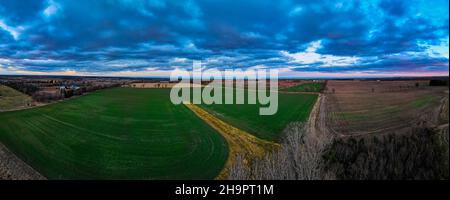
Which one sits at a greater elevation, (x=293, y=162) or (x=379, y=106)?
(x=379, y=106)

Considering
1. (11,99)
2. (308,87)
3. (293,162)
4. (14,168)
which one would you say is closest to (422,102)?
(293,162)

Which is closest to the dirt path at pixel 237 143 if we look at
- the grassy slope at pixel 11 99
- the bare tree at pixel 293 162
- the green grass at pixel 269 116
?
the green grass at pixel 269 116

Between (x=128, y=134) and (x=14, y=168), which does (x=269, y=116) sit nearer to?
(x=128, y=134)

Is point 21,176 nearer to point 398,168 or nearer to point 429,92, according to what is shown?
point 398,168

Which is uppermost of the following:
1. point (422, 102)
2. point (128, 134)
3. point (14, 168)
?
point (422, 102)

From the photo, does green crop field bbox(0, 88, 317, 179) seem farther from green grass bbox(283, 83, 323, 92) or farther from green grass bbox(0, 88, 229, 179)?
green grass bbox(283, 83, 323, 92)

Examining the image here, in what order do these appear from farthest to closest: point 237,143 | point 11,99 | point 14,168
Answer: point 237,143 → point 14,168 → point 11,99

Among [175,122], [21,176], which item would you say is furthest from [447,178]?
[175,122]
